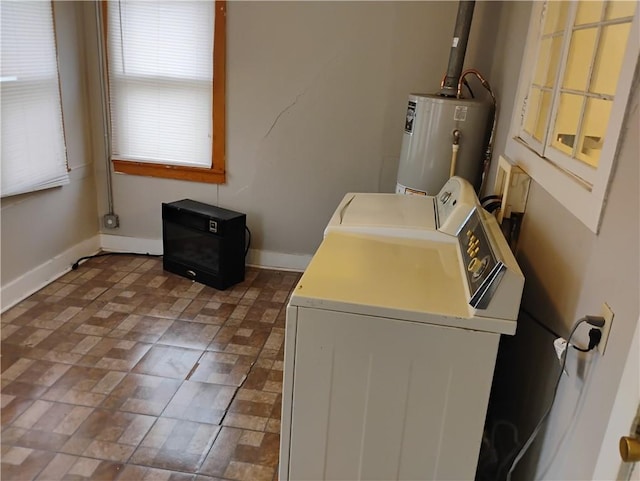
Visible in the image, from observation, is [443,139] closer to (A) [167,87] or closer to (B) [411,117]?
(B) [411,117]

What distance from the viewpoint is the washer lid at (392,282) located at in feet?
4.30

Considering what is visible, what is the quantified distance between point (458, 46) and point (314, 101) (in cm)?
98

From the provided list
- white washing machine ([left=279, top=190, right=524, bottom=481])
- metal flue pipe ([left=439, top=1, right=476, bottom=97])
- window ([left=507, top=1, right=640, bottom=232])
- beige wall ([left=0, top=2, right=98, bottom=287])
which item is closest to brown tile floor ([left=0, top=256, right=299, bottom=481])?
beige wall ([left=0, top=2, right=98, bottom=287])

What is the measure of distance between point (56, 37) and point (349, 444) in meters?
2.96

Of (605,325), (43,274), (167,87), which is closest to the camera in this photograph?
(605,325)

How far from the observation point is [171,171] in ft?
11.8

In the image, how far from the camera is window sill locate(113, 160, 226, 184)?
357cm

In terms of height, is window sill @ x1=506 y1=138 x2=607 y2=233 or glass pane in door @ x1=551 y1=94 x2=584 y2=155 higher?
glass pane in door @ x1=551 y1=94 x2=584 y2=155

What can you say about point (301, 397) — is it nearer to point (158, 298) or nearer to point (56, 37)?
point (158, 298)

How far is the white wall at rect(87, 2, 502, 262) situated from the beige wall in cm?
19

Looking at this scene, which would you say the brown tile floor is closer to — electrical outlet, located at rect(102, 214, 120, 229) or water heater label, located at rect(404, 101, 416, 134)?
electrical outlet, located at rect(102, 214, 120, 229)

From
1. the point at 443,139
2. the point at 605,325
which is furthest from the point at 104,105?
the point at 605,325

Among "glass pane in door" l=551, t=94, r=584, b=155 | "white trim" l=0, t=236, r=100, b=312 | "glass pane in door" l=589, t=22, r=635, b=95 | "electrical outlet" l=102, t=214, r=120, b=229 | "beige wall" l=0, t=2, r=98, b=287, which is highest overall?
"glass pane in door" l=589, t=22, r=635, b=95

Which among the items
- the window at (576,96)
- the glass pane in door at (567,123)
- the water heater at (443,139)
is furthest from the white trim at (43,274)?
the glass pane in door at (567,123)
